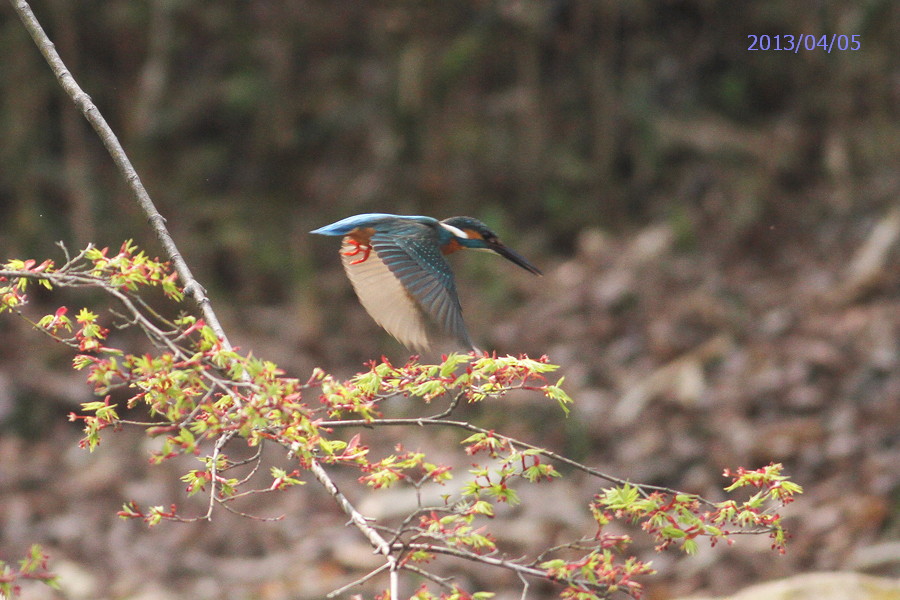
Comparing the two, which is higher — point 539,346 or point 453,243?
point 453,243

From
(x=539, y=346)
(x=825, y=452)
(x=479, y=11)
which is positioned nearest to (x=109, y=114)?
(x=479, y=11)

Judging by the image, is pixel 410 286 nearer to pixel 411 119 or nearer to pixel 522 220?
pixel 522 220

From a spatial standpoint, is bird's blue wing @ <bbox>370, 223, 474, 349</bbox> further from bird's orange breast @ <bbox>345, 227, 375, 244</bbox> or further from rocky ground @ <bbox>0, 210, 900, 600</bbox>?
rocky ground @ <bbox>0, 210, 900, 600</bbox>

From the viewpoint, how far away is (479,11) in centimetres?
754

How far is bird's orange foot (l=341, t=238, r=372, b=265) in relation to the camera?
8.06 feet

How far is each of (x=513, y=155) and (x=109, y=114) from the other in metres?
3.05

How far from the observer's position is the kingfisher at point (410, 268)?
2123 millimetres

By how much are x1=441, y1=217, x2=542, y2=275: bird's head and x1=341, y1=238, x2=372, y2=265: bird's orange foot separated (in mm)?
232

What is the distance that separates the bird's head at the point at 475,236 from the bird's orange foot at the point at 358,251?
0.23 meters

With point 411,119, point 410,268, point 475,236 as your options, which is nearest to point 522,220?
point 411,119

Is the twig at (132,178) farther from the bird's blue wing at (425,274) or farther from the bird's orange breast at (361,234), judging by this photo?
the bird's orange breast at (361,234)

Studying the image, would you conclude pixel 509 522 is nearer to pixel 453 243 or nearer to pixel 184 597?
pixel 184 597

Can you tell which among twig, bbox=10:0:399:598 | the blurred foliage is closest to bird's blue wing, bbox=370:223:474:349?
twig, bbox=10:0:399:598

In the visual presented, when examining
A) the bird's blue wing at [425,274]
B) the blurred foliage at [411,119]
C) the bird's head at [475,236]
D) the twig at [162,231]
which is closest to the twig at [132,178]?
the twig at [162,231]
